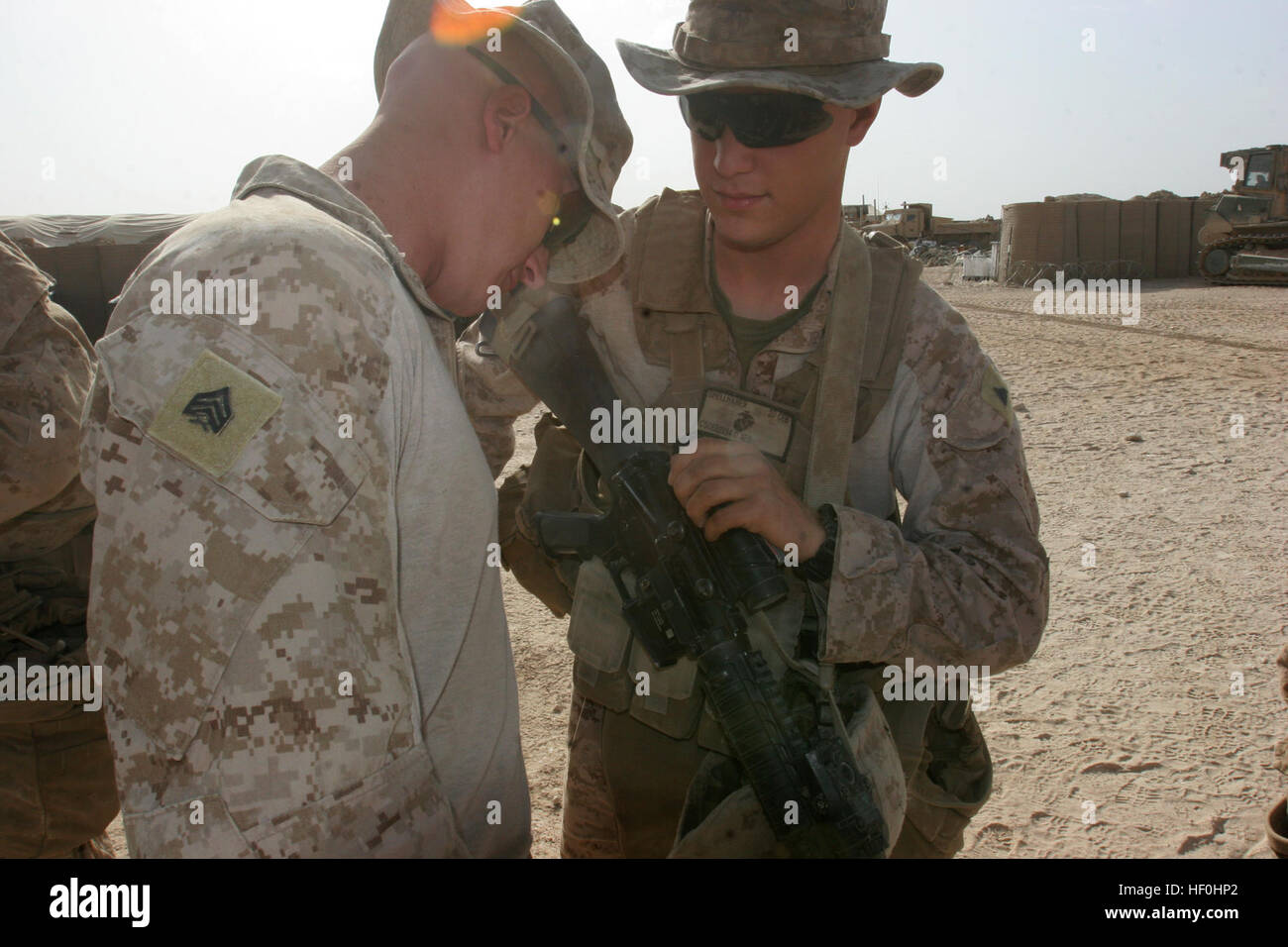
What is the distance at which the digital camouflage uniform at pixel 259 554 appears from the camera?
3.15 feet

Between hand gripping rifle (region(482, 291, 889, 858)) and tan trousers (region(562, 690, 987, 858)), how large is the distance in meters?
→ 0.32

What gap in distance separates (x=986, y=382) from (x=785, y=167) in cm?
67

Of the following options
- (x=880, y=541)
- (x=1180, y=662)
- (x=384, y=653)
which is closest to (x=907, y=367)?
(x=880, y=541)

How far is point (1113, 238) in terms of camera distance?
22.4 m

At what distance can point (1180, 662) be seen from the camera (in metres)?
3.96

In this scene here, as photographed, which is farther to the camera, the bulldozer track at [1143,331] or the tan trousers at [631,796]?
the bulldozer track at [1143,331]

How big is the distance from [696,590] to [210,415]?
44.6 inches

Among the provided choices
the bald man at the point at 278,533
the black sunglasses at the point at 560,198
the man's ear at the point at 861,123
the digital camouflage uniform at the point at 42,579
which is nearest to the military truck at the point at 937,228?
the man's ear at the point at 861,123

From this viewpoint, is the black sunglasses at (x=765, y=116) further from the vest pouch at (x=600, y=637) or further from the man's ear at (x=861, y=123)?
the vest pouch at (x=600, y=637)

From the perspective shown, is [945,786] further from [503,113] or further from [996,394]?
[503,113]

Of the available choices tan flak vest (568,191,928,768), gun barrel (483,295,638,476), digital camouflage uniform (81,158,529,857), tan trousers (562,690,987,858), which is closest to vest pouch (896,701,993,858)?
tan trousers (562,690,987,858)

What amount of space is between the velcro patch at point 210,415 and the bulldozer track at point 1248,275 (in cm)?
2287

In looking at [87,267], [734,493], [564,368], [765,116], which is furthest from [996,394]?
[87,267]

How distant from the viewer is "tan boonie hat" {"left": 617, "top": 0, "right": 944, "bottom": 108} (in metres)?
2.01
